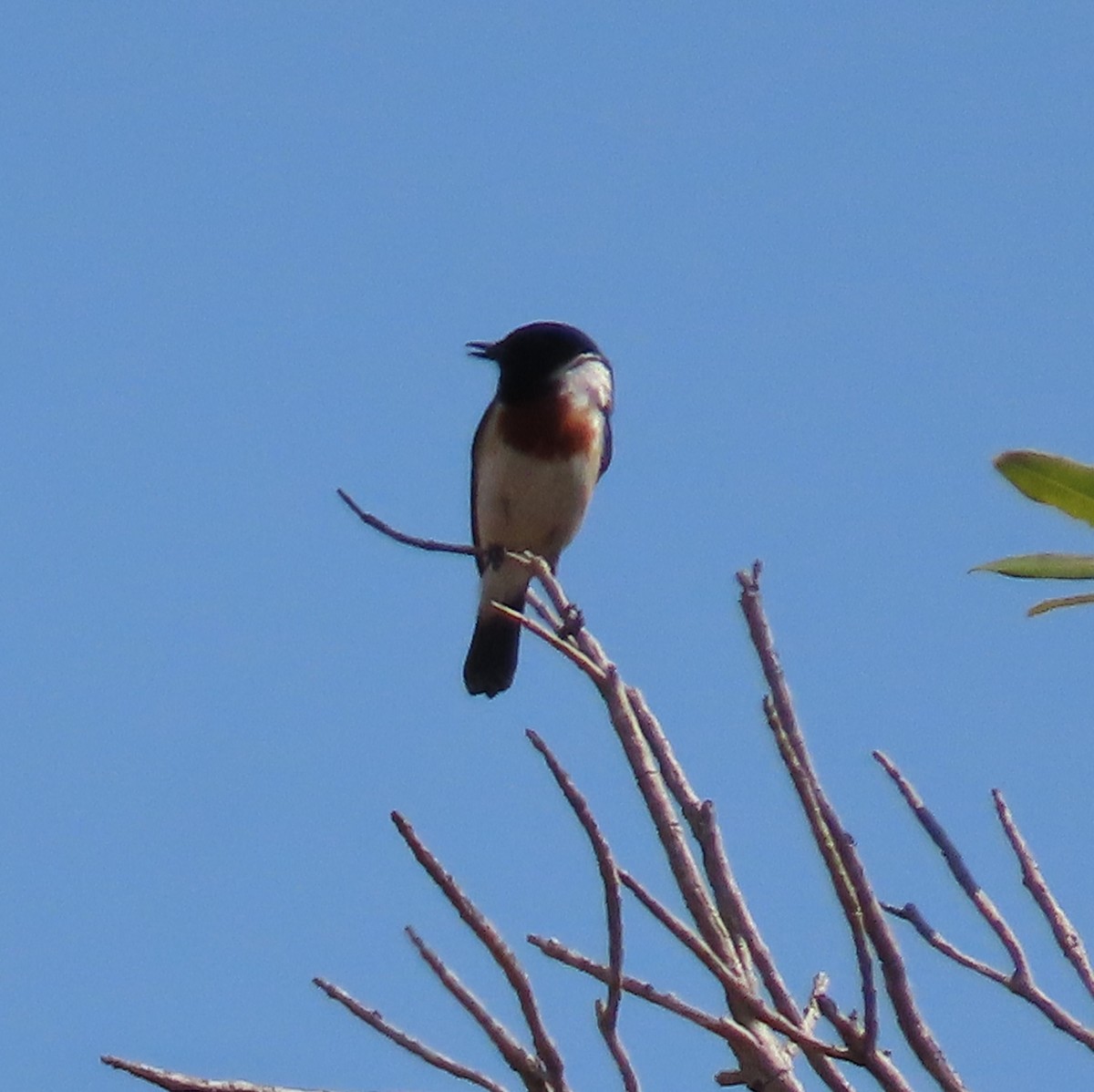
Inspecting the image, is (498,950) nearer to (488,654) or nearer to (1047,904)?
(1047,904)

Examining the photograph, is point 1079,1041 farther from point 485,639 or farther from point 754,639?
point 485,639

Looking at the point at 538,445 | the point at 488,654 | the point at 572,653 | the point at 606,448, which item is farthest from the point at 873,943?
the point at 488,654

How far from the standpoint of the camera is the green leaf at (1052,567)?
1.61 metres

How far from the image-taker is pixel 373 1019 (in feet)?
5.96

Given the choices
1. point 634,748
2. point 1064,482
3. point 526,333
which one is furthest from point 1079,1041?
point 526,333

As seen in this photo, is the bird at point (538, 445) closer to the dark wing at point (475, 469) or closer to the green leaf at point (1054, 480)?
the dark wing at point (475, 469)

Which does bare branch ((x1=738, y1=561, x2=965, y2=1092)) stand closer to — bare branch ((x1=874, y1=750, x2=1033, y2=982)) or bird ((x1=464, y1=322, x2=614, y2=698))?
bare branch ((x1=874, y1=750, x2=1033, y2=982))

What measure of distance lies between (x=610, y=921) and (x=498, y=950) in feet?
0.36

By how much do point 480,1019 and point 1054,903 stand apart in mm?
625

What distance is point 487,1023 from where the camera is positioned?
170 centimetres

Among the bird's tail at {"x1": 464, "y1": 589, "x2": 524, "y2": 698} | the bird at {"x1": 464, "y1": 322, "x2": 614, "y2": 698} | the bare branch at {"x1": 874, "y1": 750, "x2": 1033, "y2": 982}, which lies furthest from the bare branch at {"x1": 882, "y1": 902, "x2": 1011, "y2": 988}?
the bird's tail at {"x1": 464, "y1": 589, "x2": 524, "y2": 698}

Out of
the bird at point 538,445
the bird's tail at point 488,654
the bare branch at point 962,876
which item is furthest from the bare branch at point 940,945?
the bird's tail at point 488,654

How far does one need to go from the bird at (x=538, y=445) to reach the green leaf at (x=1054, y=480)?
6.02 m

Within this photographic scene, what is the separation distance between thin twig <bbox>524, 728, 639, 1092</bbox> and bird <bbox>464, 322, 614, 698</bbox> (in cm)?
588
